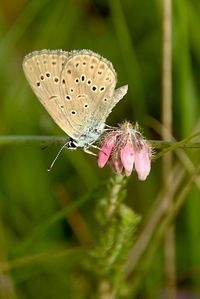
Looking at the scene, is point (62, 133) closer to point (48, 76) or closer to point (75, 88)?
point (75, 88)

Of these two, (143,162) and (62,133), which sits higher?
(62,133)

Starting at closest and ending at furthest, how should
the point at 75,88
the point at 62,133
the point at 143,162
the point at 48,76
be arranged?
the point at 143,162 → the point at 48,76 → the point at 75,88 → the point at 62,133

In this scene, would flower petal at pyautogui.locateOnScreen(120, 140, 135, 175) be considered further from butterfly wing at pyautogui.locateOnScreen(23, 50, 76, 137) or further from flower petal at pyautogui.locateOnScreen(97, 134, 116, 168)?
butterfly wing at pyautogui.locateOnScreen(23, 50, 76, 137)

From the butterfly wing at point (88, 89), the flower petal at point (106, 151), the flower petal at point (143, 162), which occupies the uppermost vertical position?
the butterfly wing at point (88, 89)

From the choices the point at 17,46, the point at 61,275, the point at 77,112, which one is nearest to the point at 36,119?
the point at 17,46

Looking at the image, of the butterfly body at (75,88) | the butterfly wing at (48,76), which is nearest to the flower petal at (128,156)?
the butterfly body at (75,88)

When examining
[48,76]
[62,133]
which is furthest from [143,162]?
[62,133]

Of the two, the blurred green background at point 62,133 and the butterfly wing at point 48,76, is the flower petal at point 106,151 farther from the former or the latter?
the blurred green background at point 62,133

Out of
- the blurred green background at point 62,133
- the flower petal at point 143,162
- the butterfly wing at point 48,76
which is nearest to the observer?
the flower petal at point 143,162
